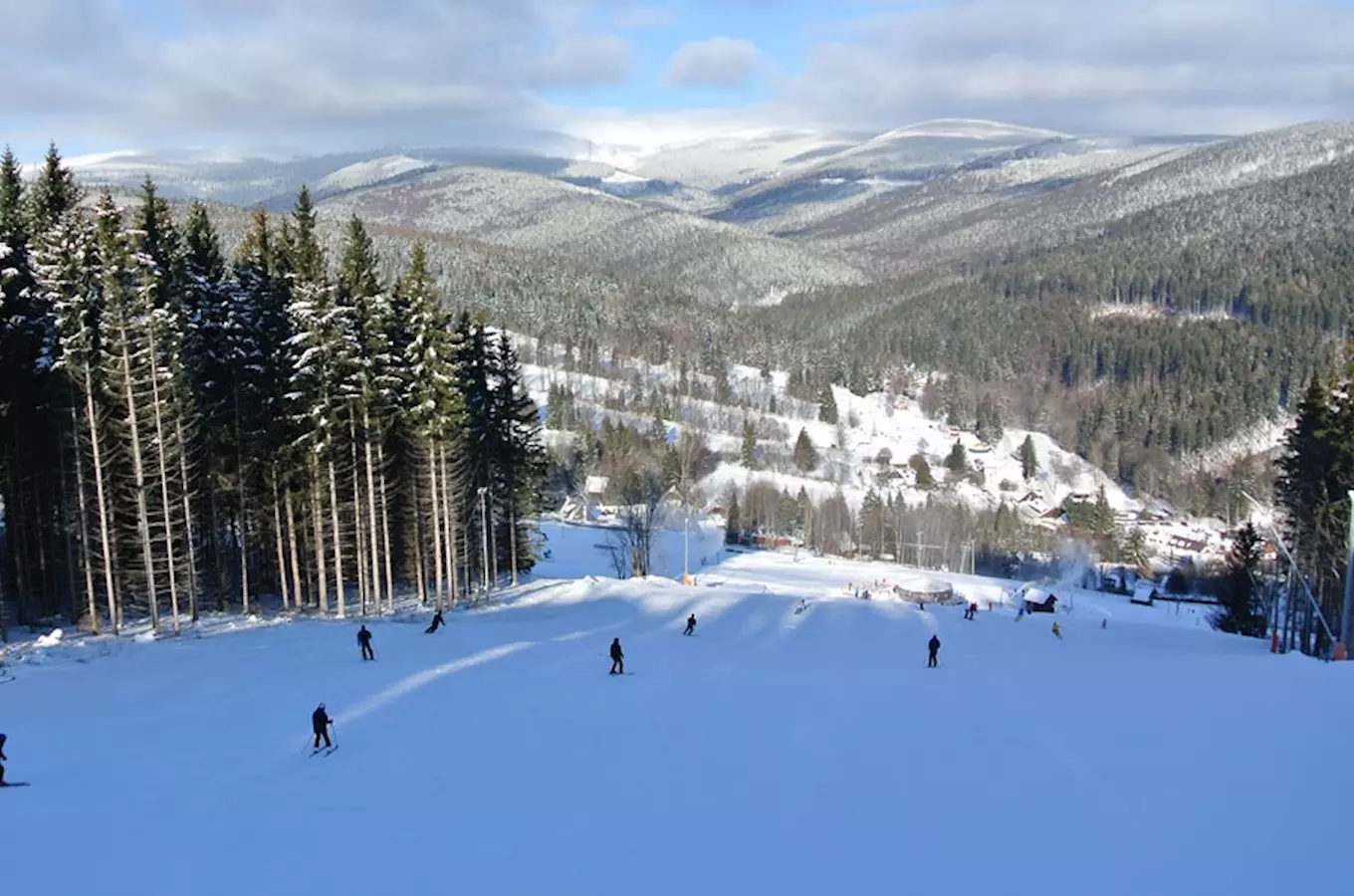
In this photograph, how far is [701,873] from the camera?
13.8 metres

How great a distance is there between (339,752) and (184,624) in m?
15.6

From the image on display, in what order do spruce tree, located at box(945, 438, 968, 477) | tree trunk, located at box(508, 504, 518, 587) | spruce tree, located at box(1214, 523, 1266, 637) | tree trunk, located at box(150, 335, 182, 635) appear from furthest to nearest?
spruce tree, located at box(945, 438, 968, 477)
spruce tree, located at box(1214, 523, 1266, 637)
tree trunk, located at box(508, 504, 518, 587)
tree trunk, located at box(150, 335, 182, 635)

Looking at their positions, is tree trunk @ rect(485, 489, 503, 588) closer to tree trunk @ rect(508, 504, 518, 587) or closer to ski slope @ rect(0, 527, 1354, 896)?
tree trunk @ rect(508, 504, 518, 587)

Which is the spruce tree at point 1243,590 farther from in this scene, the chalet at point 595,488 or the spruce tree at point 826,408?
the spruce tree at point 826,408

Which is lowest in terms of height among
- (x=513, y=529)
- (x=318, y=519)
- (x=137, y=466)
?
(x=513, y=529)

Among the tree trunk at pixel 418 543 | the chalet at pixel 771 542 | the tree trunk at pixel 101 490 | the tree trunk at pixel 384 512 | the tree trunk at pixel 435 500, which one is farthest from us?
the chalet at pixel 771 542

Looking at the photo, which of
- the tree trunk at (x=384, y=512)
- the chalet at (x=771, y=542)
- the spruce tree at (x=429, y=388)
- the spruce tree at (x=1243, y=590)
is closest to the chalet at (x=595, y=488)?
the chalet at (x=771, y=542)

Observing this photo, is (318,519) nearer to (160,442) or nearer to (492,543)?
(160,442)

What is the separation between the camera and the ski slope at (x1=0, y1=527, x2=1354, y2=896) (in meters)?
13.8

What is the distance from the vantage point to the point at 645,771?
59.2ft

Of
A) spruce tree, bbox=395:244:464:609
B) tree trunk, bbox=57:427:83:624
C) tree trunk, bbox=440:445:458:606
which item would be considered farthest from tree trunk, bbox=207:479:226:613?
tree trunk, bbox=440:445:458:606

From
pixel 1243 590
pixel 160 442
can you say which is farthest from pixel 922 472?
pixel 160 442

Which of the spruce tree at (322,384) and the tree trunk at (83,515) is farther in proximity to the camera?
the spruce tree at (322,384)

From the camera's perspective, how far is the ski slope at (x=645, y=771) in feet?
45.2
